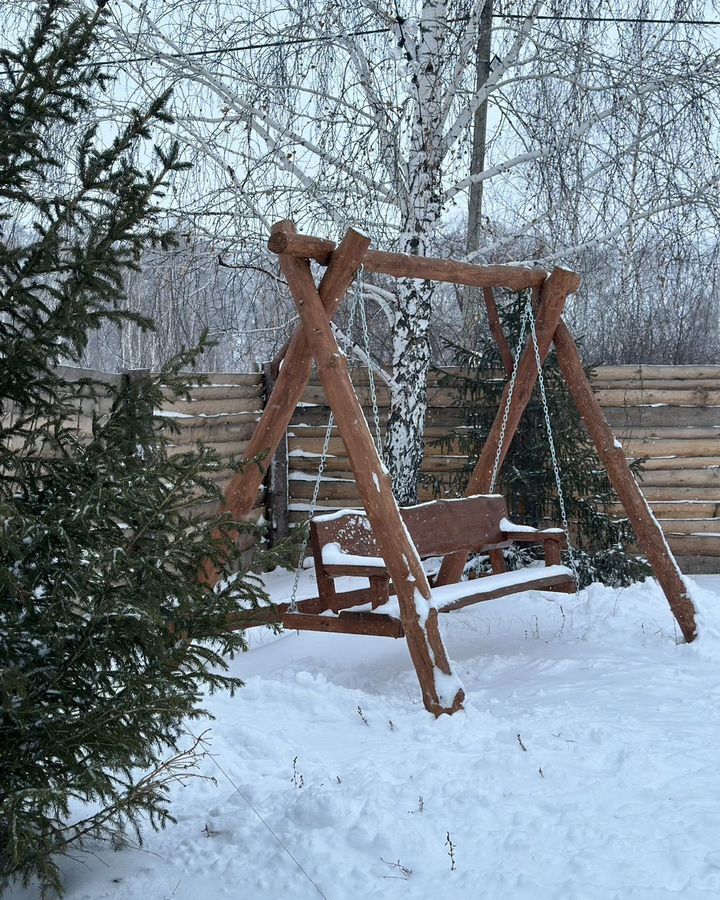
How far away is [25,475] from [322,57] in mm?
5516

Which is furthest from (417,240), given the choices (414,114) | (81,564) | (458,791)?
(81,564)

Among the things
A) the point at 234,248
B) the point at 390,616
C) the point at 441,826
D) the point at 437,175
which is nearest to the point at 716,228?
the point at 437,175

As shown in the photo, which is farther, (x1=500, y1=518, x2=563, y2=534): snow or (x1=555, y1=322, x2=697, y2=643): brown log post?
(x1=500, y1=518, x2=563, y2=534): snow

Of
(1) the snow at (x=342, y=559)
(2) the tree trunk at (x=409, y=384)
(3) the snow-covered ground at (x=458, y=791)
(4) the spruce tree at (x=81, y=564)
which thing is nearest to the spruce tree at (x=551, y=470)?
(2) the tree trunk at (x=409, y=384)

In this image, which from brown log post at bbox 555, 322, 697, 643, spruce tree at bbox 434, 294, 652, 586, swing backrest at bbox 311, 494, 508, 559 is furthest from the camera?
spruce tree at bbox 434, 294, 652, 586

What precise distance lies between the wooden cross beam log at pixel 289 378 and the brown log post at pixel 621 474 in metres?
1.83

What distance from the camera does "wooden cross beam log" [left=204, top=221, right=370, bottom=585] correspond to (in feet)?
14.6

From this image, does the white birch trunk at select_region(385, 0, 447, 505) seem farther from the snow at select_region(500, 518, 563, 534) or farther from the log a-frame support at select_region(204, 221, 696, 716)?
the log a-frame support at select_region(204, 221, 696, 716)

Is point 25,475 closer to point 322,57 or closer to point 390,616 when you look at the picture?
point 390,616

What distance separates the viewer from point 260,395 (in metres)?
8.88

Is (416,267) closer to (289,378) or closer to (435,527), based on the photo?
(289,378)

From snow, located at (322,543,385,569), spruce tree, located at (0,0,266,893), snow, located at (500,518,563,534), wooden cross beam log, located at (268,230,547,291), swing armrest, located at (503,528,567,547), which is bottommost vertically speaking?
swing armrest, located at (503,528,567,547)

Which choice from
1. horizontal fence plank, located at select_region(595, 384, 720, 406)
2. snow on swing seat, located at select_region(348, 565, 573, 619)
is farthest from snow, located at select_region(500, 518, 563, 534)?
horizontal fence plank, located at select_region(595, 384, 720, 406)

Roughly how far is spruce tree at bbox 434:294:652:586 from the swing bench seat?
1.46 metres
